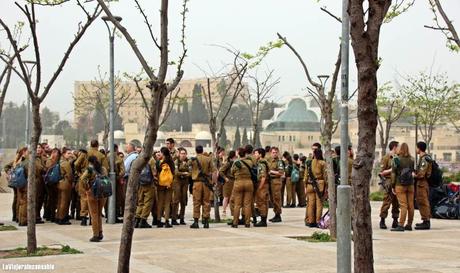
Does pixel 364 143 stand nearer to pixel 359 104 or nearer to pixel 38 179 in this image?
pixel 359 104

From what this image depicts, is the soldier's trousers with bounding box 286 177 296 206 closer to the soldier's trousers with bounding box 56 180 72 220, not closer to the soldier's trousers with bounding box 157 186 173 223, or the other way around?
the soldier's trousers with bounding box 157 186 173 223

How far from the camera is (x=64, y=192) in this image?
1784 centimetres

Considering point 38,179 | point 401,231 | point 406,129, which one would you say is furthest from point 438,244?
point 406,129

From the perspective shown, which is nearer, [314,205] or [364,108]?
[364,108]

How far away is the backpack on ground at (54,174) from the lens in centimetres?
1791

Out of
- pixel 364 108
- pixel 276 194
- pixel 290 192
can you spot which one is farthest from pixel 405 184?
pixel 364 108

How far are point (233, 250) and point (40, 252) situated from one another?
3.25 metres

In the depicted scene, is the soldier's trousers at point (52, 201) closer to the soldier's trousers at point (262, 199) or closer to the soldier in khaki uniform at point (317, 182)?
the soldier's trousers at point (262, 199)

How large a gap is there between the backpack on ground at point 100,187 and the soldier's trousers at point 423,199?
24.6 feet

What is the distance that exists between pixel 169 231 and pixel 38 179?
13.8 ft

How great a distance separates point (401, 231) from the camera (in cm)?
1655

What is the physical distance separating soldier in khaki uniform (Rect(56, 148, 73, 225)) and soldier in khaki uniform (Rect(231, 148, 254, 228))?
4187 mm

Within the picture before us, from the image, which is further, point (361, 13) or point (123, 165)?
point (123, 165)

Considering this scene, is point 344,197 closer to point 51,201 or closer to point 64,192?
point 64,192
